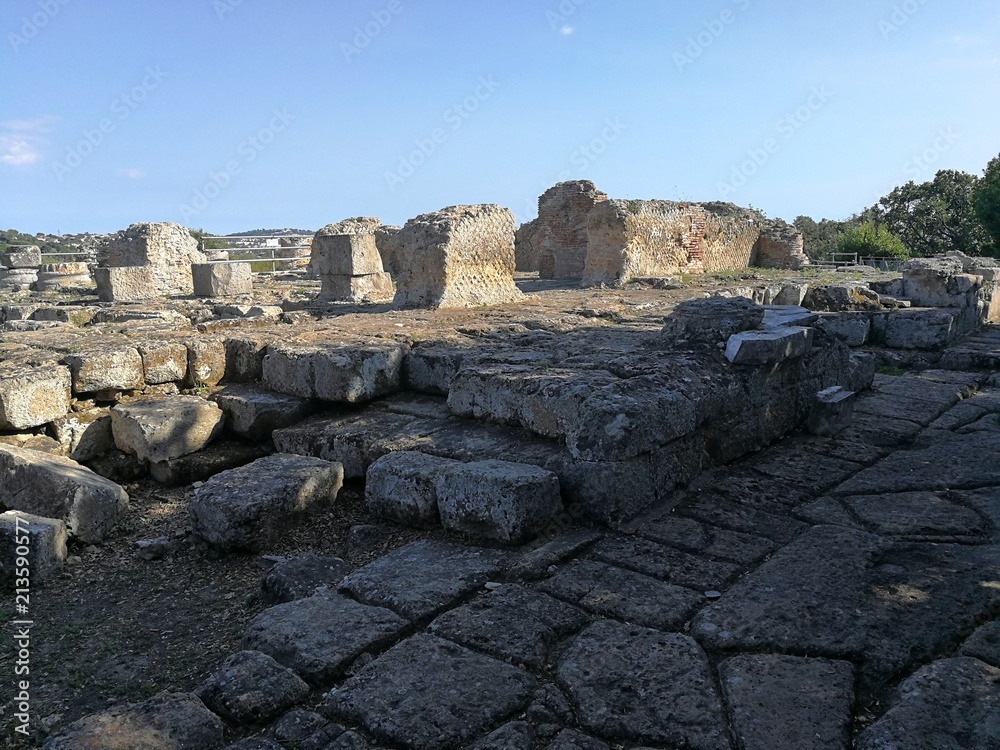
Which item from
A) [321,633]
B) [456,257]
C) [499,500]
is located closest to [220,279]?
[456,257]

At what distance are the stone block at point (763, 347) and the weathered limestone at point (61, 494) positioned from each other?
384 cm

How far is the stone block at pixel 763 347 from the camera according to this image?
15.9 ft

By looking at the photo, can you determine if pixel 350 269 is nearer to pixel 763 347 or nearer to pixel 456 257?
pixel 456 257

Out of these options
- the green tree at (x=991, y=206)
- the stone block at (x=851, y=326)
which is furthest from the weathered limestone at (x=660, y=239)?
the green tree at (x=991, y=206)

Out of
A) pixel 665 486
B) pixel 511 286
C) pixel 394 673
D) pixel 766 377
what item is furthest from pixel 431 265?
pixel 394 673

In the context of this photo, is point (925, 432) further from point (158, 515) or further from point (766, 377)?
point (158, 515)

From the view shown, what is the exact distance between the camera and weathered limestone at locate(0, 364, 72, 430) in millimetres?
4879

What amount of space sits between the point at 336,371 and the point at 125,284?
1083 centimetres

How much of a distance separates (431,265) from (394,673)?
6.16m

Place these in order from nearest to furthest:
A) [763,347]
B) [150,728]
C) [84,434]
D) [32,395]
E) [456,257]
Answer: [150,728], [763,347], [32,395], [84,434], [456,257]

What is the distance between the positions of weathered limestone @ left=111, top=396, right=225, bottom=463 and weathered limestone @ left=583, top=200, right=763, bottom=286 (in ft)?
28.0

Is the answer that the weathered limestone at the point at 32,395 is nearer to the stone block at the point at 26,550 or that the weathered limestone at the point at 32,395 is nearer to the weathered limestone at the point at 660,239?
the stone block at the point at 26,550

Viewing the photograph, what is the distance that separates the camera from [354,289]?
11.9 m

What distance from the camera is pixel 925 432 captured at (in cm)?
554
